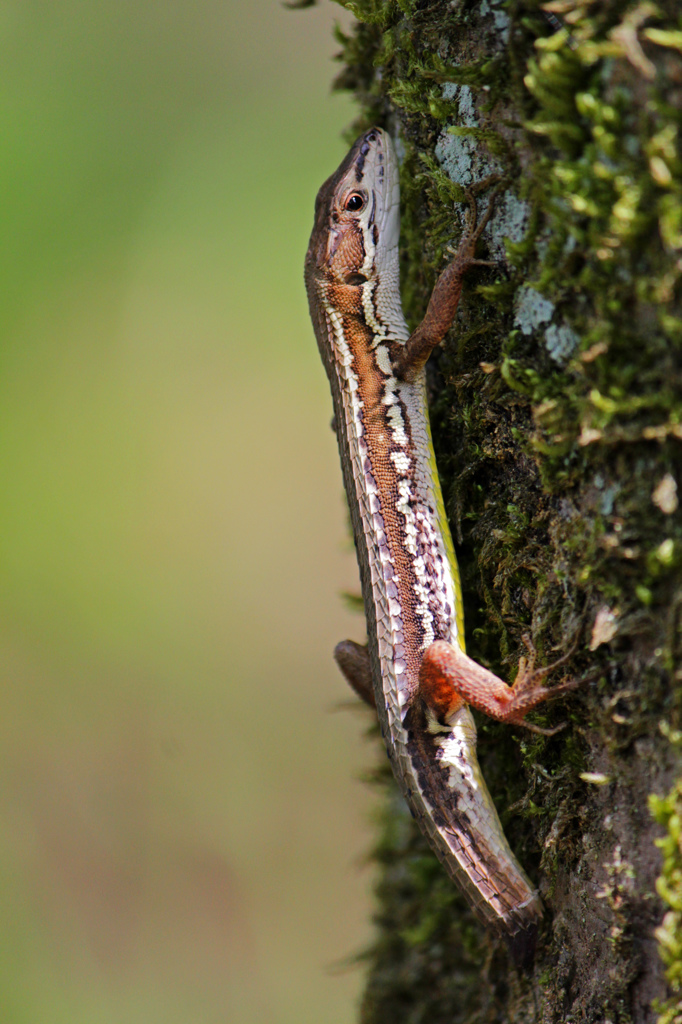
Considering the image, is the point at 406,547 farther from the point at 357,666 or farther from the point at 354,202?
the point at 354,202

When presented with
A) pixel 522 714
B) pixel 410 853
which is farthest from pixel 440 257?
pixel 410 853

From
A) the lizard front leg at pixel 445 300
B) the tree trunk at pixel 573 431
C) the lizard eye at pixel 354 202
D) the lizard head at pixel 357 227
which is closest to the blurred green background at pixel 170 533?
the tree trunk at pixel 573 431

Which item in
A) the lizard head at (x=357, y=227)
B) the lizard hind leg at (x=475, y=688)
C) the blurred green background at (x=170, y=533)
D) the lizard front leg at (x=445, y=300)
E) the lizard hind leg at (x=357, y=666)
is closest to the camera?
the lizard hind leg at (x=475, y=688)

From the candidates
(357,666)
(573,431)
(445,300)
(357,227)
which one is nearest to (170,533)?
(357,666)

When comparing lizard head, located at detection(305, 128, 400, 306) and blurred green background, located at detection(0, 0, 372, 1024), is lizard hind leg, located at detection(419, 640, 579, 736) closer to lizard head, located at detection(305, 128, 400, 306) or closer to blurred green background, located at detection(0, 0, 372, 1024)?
lizard head, located at detection(305, 128, 400, 306)

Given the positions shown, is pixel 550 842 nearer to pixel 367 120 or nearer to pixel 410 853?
pixel 410 853

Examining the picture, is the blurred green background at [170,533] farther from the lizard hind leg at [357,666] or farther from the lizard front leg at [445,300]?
the lizard front leg at [445,300]

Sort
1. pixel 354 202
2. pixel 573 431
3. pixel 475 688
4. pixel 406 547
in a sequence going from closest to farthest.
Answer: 1. pixel 573 431
2. pixel 475 688
3. pixel 406 547
4. pixel 354 202
